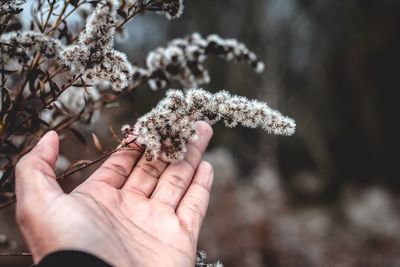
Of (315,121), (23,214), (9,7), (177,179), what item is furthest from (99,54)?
(315,121)

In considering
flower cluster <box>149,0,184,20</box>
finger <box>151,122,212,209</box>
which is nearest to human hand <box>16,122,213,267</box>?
finger <box>151,122,212,209</box>

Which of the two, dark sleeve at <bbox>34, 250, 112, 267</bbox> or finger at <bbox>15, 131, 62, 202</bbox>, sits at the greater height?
finger at <bbox>15, 131, 62, 202</bbox>

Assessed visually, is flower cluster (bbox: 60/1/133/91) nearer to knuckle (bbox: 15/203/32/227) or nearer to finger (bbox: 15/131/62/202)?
finger (bbox: 15/131/62/202)

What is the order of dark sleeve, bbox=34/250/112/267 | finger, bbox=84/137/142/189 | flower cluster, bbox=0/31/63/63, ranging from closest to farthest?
dark sleeve, bbox=34/250/112/267 → flower cluster, bbox=0/31/63/63 → finger, bbox=84/137/142/189

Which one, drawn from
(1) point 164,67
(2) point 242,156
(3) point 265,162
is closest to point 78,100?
(1) point 164,67

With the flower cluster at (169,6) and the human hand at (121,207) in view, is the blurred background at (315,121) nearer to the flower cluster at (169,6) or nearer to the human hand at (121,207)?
the human hand at (121,207)

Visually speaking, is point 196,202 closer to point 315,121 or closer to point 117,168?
point 117,168
